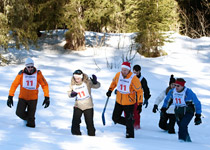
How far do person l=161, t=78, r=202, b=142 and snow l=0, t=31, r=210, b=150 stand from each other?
1.33ft

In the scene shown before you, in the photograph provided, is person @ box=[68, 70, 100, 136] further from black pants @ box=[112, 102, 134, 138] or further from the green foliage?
the green foliage

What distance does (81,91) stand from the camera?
21.0 feet

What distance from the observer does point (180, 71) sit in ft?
48.5

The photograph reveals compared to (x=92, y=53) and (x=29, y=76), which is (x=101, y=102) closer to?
(x=29, y=76)

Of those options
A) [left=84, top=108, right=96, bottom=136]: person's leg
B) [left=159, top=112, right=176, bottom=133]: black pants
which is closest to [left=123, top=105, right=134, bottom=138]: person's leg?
[left=84, top=108, right=96, bottom=136]: person's leg

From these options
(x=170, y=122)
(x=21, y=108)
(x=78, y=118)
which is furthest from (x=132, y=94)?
(x=21, y=108)

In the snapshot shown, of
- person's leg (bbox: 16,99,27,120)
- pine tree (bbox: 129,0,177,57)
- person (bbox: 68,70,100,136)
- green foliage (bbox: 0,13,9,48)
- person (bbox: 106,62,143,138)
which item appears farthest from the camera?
pine tree (bbox: 129,0,177,57)

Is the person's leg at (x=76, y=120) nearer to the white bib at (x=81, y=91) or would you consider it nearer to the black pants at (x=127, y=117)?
the white bib at (x=81, y=91)

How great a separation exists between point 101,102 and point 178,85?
14.9 ft

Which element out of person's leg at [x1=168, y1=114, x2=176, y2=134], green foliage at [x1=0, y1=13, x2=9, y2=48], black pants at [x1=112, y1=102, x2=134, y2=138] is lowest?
person's leg at [x1=168, y1=114, x2=176, y2=134]

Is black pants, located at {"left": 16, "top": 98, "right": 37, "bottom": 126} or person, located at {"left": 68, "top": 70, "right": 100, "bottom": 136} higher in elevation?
person, located at {"left": 68, "top": 70, "right": 100, "bottom": 136}

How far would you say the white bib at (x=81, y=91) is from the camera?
6371 mm

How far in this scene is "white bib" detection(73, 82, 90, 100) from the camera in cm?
637

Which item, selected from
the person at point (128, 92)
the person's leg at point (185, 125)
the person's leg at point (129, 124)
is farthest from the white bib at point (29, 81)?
the person's leg at point (185, 125)
